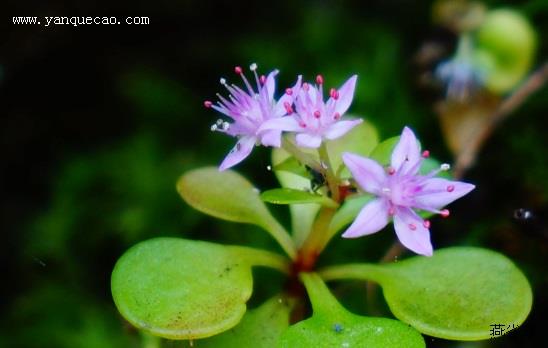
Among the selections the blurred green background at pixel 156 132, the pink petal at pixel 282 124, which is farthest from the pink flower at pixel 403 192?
the blurred green background at pixel 156 132

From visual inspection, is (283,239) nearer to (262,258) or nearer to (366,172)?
(262,258)

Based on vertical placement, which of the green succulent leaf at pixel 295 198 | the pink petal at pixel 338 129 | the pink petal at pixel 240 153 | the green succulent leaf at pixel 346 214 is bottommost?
the green succulent leaf at pixel 346 214

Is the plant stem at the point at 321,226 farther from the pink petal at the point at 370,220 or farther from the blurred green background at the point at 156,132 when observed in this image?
the blurred green background at the point at 156,132

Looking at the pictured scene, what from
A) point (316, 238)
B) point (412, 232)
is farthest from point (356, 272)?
point (412, 232)

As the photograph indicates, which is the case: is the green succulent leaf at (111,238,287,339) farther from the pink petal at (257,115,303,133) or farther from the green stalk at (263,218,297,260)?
the pink petal at (257,115,303,133)

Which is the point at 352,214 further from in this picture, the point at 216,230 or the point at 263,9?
the point at 263,9

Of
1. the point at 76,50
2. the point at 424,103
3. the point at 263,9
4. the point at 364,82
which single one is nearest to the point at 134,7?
the point at 76,50
